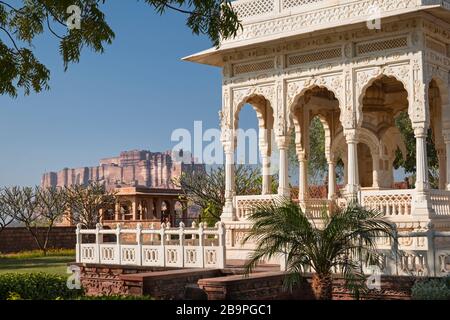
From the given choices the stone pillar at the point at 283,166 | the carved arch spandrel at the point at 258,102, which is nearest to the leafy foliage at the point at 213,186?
the carved arch spandrel at the point at 258,102

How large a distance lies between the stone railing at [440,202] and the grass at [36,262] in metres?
10.4

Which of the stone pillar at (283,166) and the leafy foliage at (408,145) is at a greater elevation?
the leafy foliage at (408,145)

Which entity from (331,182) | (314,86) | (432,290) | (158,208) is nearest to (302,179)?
(331,182)

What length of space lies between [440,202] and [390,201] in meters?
1.15

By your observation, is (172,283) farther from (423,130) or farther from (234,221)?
(423,130)

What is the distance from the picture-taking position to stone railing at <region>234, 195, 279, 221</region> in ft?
58.0

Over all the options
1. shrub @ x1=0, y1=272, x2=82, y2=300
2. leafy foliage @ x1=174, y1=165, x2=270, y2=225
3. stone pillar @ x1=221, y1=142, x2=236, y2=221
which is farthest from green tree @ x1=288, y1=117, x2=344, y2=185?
shrub @ x1=0, y1=272, x2=82, y2=300

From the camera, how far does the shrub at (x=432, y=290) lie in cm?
1119

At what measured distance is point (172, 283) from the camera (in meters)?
13.4

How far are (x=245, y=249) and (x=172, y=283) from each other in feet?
14.4

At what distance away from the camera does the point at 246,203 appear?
18.0 meters

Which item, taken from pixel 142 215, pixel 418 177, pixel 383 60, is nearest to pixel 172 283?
pixel 418 177

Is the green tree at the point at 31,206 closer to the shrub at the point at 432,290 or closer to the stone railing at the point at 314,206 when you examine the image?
the stone railing at the point at 314,206

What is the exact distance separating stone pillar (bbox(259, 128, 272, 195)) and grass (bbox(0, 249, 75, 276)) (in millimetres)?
6175
